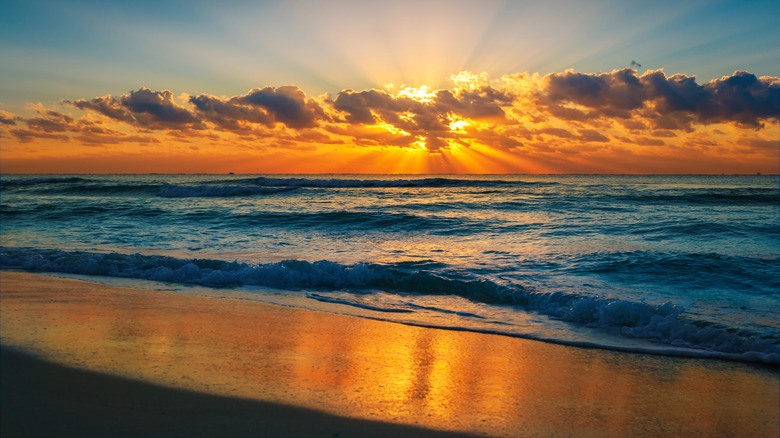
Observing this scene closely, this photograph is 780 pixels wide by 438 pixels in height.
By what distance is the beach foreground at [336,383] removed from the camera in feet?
10.6

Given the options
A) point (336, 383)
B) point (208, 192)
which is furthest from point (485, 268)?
point (208, 192)

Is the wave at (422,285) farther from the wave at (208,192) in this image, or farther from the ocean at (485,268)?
the wave at (208,192)

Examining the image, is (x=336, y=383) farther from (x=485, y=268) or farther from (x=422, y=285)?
(x=485, y=268)

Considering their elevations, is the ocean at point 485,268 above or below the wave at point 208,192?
below

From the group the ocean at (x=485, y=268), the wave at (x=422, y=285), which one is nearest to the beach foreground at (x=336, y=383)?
the wave at (x=422, y=285)

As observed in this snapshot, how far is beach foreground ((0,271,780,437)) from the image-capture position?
3230 millimetres

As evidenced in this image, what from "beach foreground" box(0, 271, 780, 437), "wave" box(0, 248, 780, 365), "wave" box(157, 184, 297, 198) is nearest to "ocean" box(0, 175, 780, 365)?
"wave" box(0, 248, 780, 365)

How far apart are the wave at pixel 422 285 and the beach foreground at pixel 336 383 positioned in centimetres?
75

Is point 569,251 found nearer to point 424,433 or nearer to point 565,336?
point 565,336

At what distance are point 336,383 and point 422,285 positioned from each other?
4.80 metres

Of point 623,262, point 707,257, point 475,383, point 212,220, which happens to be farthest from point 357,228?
point 475,383

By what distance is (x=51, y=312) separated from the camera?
595cm

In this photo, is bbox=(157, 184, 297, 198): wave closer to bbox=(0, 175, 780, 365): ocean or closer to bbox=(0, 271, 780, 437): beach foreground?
bbox=(0, 175, 780, 365): ocean

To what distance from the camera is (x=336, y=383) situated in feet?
12.9
